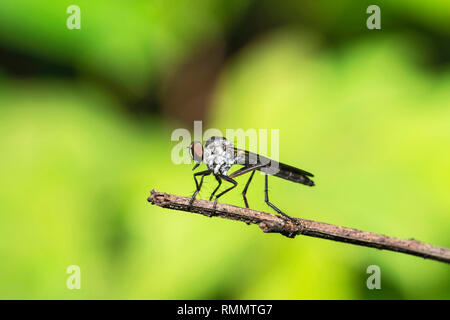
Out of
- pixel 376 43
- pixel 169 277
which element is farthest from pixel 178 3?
pixel 169 277

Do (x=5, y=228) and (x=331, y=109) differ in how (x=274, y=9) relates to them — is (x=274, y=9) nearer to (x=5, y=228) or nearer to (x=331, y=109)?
(x=331, y=109)

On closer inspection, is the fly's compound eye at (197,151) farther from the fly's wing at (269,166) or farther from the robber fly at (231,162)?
the fly's wing at (269,166)

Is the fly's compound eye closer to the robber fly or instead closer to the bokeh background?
the robber fly

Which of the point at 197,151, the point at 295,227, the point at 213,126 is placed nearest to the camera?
the point at 295,227

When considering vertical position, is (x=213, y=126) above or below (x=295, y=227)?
above

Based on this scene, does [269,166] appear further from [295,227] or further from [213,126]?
[213,126]

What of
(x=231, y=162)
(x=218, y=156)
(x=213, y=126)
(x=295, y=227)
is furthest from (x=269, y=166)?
(x=213, y=126)
